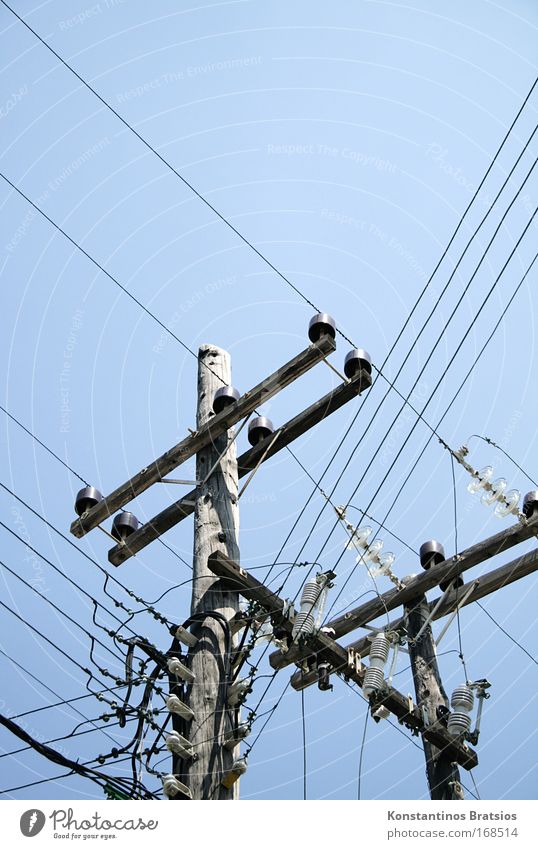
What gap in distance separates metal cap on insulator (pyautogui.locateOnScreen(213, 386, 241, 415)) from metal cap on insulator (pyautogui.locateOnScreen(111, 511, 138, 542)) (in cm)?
111

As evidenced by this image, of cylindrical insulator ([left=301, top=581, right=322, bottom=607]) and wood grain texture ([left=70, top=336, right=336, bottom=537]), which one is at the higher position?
wood grain texture ([left=70, top=336, right=336, bottom=537])

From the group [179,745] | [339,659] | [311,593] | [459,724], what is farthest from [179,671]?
[459,724]

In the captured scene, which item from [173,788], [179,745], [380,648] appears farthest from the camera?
[380,648]

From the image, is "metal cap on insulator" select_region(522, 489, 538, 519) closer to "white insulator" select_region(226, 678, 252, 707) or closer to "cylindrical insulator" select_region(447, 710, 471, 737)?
"cylindrical insulator" select_region(447, 710, 471, 737)

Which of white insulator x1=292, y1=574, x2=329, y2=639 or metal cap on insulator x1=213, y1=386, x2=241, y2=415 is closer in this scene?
white insulator x1=292, y1=574, x2=329, y2=639

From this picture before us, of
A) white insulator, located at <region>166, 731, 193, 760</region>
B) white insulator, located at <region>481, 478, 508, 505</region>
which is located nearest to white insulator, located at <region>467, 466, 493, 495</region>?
white insulator, located at <region>481, 478, 508, 505</region>

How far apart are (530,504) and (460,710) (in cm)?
173

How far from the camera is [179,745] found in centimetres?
775

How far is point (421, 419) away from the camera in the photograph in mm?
10031

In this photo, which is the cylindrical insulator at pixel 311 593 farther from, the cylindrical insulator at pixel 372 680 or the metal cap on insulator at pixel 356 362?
the metal cap on insulator at pixel 356 362

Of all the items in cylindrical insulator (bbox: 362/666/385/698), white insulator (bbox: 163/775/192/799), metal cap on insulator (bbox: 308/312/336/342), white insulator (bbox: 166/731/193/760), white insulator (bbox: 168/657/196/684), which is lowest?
white insulator (bbox: 163/775/192/799)

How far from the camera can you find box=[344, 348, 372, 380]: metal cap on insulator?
32.1 feet

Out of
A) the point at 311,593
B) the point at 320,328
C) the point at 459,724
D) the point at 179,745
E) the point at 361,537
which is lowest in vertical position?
the point at 179,745

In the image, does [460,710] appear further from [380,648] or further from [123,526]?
[123,526]
